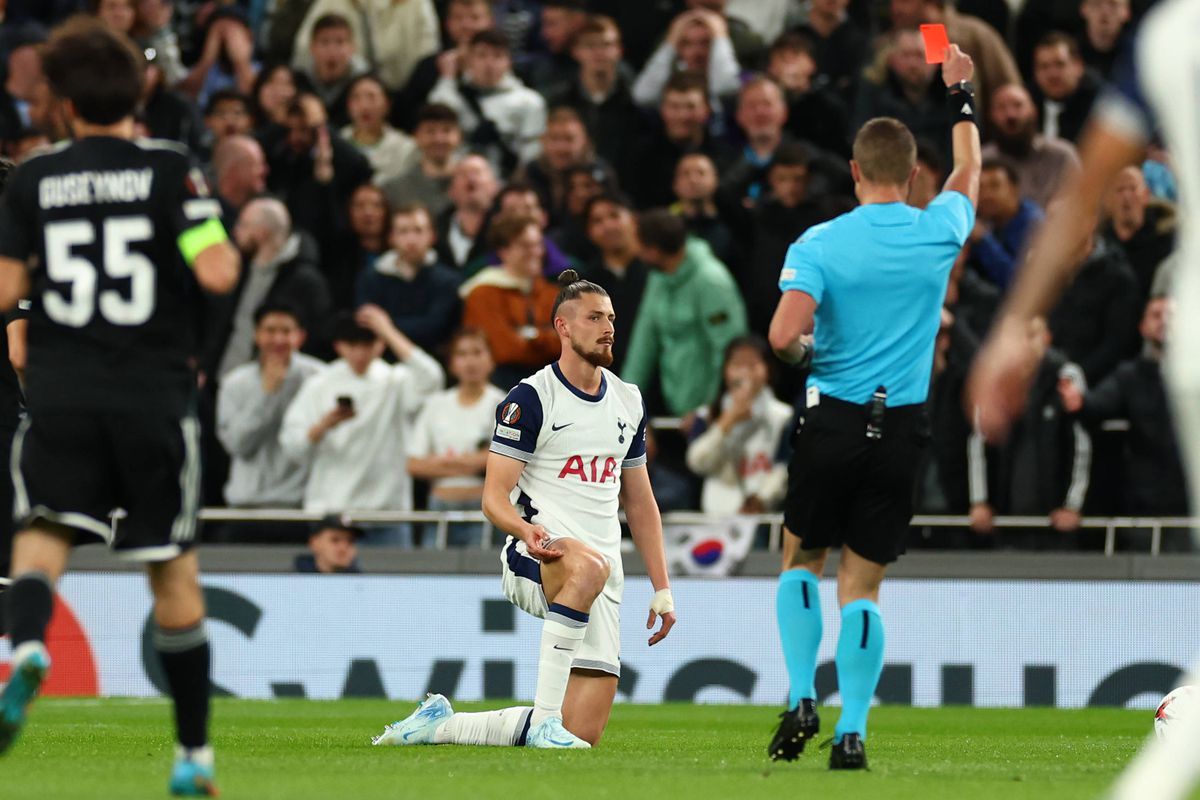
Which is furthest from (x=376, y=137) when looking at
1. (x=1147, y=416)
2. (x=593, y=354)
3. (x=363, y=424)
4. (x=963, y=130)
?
(x=963, y=130)

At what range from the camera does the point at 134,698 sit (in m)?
13.5

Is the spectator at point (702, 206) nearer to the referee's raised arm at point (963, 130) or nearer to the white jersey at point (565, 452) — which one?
the white jersey at point (565, 452)

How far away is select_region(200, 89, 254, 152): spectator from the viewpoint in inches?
639

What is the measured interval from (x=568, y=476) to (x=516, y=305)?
527 centimetres

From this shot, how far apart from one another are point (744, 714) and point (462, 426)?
9.50ft

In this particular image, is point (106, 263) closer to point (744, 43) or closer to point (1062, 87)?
point (1062, 87)

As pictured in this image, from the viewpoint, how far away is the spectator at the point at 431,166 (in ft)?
51.3

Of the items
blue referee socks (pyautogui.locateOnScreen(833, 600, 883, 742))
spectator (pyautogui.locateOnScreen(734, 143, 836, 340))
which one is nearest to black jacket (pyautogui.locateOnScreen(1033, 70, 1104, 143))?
spectator (pyautogui.locateOnScreen(734, 143, 836, 340))

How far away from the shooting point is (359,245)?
50.8 feet

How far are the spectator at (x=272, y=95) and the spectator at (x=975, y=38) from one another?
5.04 meters

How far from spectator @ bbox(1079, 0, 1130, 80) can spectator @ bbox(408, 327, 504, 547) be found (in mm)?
5935

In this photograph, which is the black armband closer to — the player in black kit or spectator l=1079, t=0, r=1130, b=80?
the player in black kit

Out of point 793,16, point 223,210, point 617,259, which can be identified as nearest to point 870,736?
point 617,259

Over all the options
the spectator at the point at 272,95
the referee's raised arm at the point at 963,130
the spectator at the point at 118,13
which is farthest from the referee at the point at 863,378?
the spectator at the point at 118,13
